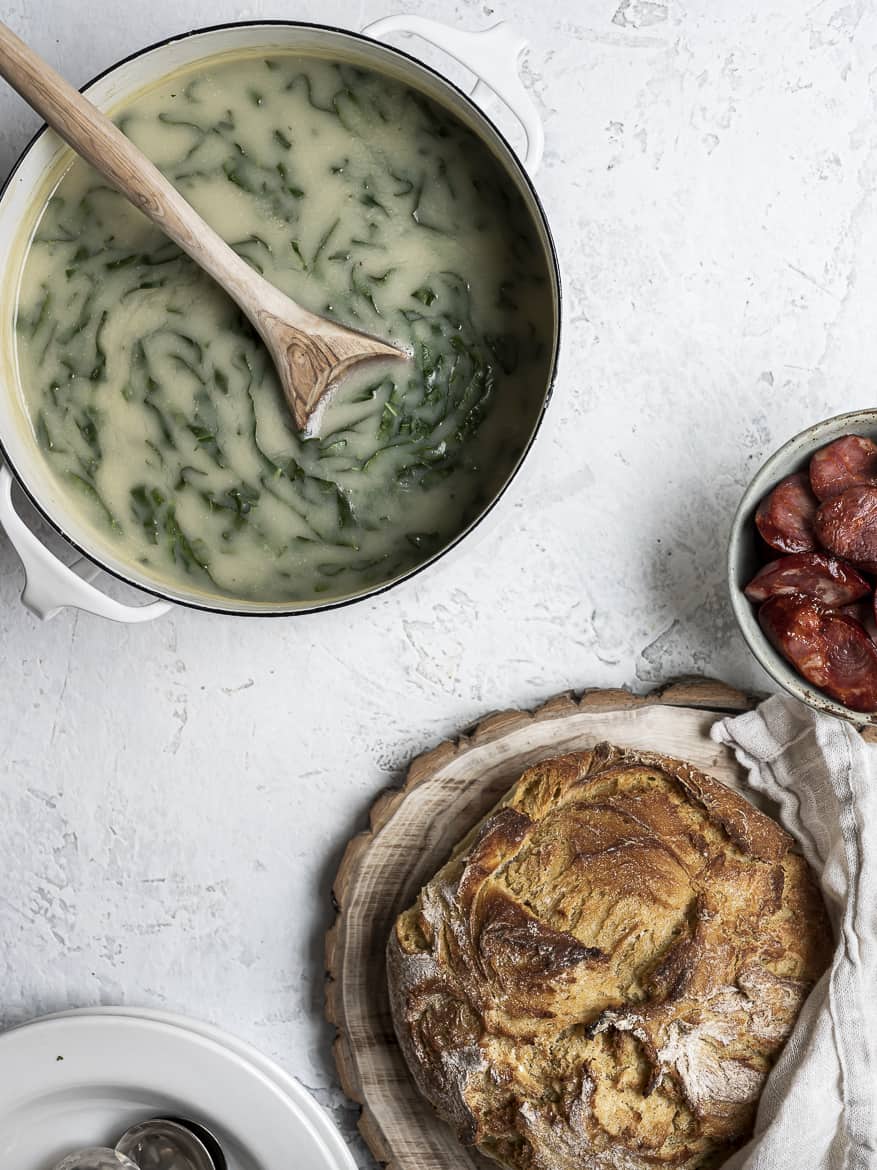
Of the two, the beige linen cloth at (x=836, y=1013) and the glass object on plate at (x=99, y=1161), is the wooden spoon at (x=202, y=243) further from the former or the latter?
the glass object on plate at (x=99, y=1161)

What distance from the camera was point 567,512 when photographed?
2059mm

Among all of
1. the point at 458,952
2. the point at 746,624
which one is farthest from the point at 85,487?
the point at 746,624

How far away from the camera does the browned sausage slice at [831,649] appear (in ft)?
5.67

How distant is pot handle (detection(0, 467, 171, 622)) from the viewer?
5.97 ft

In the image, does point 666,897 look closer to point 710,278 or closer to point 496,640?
point 496,640

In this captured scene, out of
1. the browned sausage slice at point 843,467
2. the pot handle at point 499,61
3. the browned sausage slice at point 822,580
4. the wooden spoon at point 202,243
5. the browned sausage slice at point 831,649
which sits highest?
the pot handle at point 499,61

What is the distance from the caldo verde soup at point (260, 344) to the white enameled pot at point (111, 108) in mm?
30

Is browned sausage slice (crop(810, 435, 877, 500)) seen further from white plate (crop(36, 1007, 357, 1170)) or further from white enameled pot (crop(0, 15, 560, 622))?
white plate (crop(36, 1007, 357, 1170))

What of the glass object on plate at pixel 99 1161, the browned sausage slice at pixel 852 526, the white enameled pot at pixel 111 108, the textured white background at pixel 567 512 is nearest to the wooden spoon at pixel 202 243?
the white enameled pot at pixel 111 108

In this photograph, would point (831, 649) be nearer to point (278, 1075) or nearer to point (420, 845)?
point (420, 845)

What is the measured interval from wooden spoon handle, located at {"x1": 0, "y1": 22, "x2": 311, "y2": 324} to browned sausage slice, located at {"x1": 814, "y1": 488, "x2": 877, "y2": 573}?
99 cm

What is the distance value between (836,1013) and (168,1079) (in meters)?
1.22

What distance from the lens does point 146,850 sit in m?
2.14

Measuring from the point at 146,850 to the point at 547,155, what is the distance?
155 cm
